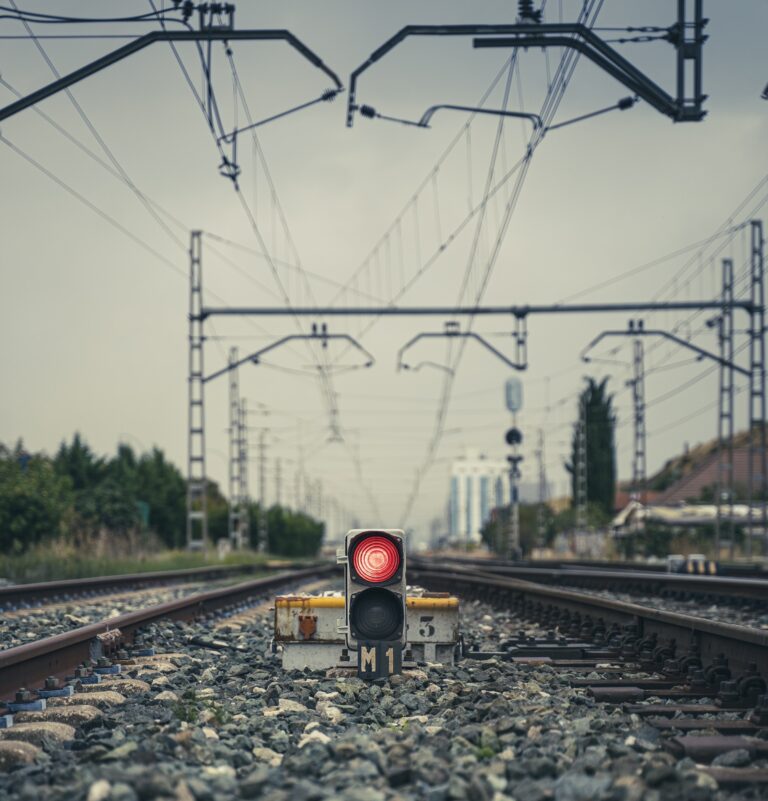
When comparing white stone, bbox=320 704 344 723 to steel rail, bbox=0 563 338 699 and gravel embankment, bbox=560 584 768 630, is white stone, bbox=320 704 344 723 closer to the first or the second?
steel rail, bbox=0 563 338 699

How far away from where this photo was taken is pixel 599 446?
269ft

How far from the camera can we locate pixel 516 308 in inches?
962

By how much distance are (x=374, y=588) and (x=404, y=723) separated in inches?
44.2

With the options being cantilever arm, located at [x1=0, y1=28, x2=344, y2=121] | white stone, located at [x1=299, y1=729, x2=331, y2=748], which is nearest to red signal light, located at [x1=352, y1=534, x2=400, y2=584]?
white stone, located at [x1=299, y1=729, x2=331, y2=748]

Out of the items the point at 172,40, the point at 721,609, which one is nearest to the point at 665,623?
the point at 721,609

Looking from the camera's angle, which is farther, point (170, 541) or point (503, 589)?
point (170, 541)

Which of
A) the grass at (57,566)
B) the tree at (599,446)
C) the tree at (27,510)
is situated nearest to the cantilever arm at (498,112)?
the grass at (57,566)

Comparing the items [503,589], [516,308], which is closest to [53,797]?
[503,589]

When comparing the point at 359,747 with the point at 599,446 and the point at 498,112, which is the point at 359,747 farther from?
the point at 599,446

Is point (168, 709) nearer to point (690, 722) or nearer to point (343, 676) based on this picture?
point (343, 676)

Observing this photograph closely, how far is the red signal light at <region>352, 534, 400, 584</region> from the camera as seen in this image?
6.14 m

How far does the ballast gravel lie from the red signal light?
60cm

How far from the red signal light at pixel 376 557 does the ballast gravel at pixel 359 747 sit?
1.95 feet

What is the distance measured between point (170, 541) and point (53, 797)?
6575cm
